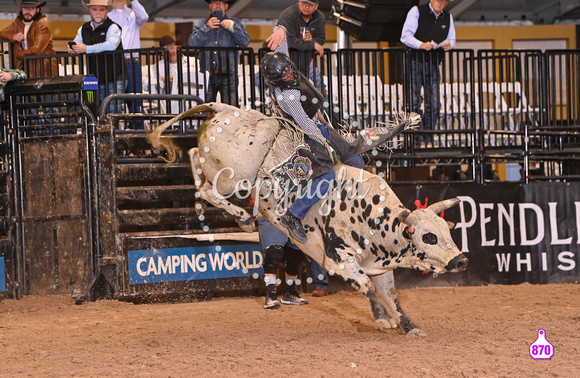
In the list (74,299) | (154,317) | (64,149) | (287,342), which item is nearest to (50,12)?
(64,149)

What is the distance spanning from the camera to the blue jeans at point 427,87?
9547 mm

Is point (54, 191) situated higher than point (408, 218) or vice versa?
point (54, 191)

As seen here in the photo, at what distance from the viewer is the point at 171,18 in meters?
18.3

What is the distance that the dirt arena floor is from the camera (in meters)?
4.87

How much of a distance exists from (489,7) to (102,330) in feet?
55.2

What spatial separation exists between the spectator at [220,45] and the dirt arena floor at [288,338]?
267cm

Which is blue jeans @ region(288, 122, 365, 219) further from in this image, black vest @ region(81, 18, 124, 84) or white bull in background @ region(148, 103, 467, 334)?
black vest @ region(81, 18, 124, 84)

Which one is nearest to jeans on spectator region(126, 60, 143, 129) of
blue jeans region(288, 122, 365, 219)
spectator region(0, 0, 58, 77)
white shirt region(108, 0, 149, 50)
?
white shirt region(108, 0, 149, 50)

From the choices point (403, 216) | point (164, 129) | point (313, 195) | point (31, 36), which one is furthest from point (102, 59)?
point (403, 216)

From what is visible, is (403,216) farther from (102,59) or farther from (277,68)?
(102,59)

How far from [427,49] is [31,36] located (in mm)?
5329

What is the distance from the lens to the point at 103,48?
29.0ft

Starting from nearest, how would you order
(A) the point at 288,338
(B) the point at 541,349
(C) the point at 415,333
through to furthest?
(B) the point at 541,349
(C) the point at 415,333
(A) the point at 288,338

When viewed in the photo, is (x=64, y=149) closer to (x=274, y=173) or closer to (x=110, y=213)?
(x=110, y=213)
